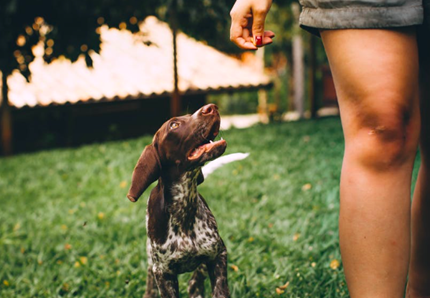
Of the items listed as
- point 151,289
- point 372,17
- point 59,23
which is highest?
point 59,23

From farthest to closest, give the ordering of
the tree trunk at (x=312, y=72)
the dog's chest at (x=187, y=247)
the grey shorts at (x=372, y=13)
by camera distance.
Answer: the tree trunk at (x=312, y=72) < the dog's chest at (x=187, y=247) < the grey shorts at (x=372, y=13)

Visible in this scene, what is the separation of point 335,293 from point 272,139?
18.5ft

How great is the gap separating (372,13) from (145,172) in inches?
37.7

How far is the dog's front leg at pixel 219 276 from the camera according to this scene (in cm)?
206

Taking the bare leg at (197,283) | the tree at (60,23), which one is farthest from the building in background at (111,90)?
the bare leg at (197,283)

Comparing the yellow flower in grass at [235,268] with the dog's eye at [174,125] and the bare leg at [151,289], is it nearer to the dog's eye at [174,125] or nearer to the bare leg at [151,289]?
the bare leg at [151,289]

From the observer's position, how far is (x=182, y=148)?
1880 mm

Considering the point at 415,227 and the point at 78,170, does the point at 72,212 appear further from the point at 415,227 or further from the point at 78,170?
the point at 415,227

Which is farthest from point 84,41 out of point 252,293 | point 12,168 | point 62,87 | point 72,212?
point 62,87

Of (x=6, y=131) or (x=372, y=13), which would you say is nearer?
(x=372, y=13)

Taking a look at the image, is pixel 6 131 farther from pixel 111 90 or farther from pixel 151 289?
pixel 151 289

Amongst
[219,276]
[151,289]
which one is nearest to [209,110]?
[219,276]

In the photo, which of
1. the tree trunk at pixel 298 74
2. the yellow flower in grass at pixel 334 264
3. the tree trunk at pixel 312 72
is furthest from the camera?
the tree trunk at pixel 298 74

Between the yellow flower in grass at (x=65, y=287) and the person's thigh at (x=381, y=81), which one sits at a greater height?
the person's thigh at (x=381, y=81)
